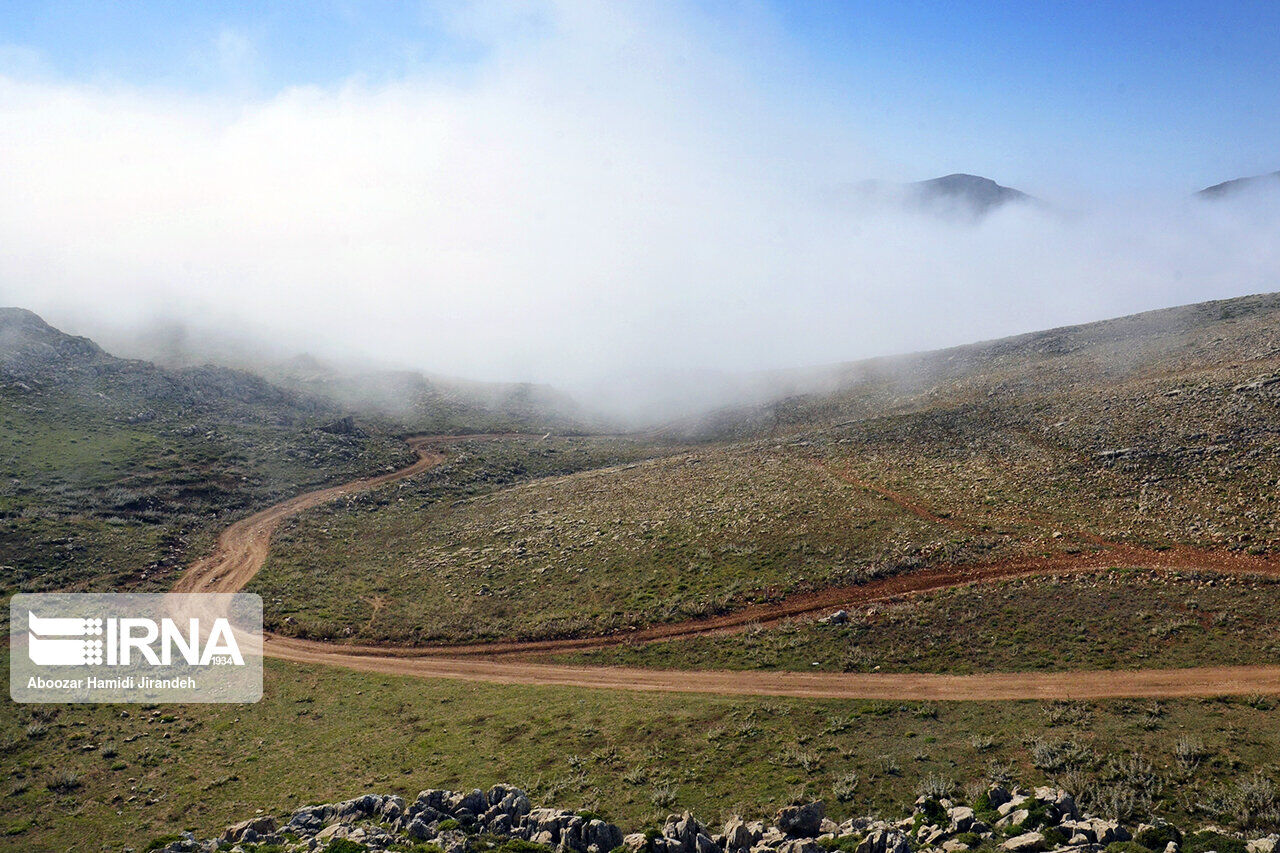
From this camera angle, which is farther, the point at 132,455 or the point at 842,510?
the point at 132,455

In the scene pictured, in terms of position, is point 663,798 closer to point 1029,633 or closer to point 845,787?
point 845,787

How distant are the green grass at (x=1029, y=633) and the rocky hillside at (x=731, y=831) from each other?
1092 centimetres

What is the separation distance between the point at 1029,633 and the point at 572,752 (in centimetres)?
2124

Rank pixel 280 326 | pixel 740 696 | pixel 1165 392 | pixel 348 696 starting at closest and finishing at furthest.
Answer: pixel 740 696, pixel 348 696, pixel 1165 392, pixel 280 326

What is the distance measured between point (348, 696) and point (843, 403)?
69883 mm

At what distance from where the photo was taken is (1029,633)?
91.9ft

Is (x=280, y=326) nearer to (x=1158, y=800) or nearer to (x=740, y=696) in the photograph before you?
(x=740, y=696)

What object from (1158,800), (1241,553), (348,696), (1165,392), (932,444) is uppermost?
(1165,392)

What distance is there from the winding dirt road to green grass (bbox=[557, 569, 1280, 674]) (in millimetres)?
805

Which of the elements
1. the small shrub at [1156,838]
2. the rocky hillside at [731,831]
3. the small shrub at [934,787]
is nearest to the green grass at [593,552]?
the small shrub at [934,787]

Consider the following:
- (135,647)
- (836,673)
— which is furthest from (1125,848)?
(135,647)

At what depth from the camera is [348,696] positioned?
96.8ft

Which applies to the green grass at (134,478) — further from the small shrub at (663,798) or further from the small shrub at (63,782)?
the small shrub at (663,798)

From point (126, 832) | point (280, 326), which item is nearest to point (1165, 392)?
point (126, 832)
